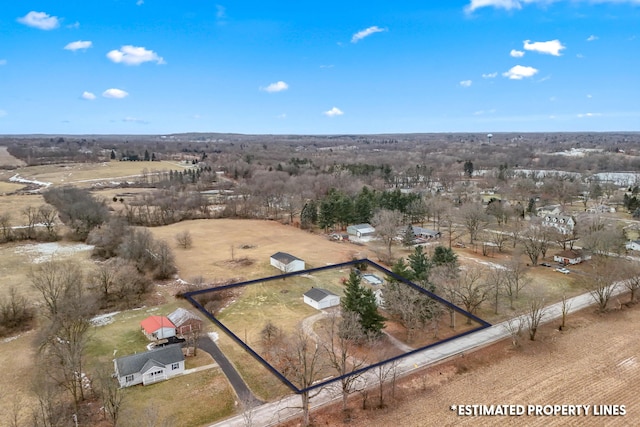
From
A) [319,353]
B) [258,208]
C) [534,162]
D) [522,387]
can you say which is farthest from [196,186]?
[534,162]

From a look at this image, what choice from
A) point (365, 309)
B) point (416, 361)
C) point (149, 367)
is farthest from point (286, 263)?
point (149, 367)

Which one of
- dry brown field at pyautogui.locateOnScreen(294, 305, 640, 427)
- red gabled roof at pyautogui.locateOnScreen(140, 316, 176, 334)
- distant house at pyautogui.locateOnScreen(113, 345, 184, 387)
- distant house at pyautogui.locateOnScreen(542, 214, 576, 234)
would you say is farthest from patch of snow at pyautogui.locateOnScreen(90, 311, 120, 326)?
distant house at pyautogui.locateOnScreen(542, 214, 576, 234)

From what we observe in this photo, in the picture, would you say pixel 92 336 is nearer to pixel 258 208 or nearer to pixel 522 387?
pixel 522 387

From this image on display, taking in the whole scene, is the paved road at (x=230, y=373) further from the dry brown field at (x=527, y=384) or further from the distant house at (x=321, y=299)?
the distant house at (x=321, y=299)

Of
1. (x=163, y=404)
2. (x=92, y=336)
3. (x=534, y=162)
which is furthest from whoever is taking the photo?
(x=534, y=162)

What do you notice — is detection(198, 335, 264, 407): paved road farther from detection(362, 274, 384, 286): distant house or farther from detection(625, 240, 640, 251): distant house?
detection(625, 240, 640, 251): distant house

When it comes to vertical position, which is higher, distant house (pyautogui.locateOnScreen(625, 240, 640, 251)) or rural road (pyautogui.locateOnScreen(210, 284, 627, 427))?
distant house (pyautogui.locateOnScreen(625, 240, 640, 251))
